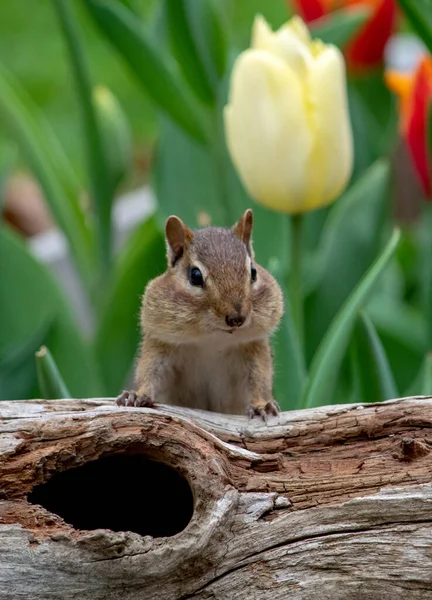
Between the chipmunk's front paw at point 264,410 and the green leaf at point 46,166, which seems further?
the green leaf at point 46,166

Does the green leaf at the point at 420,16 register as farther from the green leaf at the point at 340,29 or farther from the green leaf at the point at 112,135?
the green leaf at the point at 112,135

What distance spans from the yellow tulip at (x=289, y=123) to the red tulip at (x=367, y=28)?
72 cm

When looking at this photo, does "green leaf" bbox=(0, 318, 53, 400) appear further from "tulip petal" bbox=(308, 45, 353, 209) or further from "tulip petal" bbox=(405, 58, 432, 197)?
"tulip petal" bbox=(405, 58, 432, 197)

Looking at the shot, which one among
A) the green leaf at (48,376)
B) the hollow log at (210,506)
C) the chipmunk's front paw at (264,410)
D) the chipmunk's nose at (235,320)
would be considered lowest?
the hollow log at (210,506)

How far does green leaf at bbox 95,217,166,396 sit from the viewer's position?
2.21 m

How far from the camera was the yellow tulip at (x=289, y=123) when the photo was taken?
1793 mm

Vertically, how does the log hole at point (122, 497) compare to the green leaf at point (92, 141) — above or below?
below

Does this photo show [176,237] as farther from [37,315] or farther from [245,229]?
[37,315]

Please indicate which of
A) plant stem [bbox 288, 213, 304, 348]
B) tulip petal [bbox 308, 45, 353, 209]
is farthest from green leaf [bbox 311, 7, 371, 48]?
plant stem [bbox 288, 213, 304, 348]

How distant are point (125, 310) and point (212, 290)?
0.76 m

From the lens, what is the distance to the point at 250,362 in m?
1.71

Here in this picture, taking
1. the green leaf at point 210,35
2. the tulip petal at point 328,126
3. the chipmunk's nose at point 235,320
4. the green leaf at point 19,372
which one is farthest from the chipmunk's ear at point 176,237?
the green leaf at point 210,35

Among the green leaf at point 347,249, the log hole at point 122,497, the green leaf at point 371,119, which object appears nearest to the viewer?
the log hole at point 122,497

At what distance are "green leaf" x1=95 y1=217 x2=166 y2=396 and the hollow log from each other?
79cm
